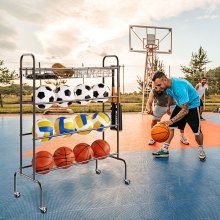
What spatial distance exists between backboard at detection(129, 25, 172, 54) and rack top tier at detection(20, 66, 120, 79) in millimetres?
11286

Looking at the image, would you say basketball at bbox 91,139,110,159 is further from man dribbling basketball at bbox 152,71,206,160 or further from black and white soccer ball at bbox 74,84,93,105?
man dribbling basketball at bbox 152,71,206,160

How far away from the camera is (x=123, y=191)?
13.9 ft

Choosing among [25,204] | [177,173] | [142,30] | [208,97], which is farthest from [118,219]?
[208,97]

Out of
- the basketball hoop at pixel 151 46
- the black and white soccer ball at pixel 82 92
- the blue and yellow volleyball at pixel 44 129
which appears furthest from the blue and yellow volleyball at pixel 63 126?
the basketball hoop at pixel 151 46

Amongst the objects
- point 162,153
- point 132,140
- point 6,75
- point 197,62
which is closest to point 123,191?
point 162,153

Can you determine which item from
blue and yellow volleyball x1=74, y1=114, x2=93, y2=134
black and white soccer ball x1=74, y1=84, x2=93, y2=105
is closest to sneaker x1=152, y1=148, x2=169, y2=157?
blue and yellow volleyball x1=74, y1=114, x2=93, y2=134

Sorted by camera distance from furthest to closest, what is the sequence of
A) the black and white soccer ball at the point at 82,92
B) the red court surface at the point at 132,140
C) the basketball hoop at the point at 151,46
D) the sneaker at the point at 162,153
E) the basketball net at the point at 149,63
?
the basketball hoop at the point at 151,46, the basketball net at the point at 149,63, the red court surface at the point at 132,140, the sneaker at the point at 162,153, the black and white soccer ball at the point at 82,92

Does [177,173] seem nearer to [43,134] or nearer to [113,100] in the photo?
[113,100]

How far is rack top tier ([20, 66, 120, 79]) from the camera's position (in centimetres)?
391

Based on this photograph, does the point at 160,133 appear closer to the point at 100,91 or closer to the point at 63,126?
the point at 100,91

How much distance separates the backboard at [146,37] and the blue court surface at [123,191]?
10733mm

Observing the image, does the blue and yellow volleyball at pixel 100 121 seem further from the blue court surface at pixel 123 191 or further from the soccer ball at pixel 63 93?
the blue court surface at pixel 123 191

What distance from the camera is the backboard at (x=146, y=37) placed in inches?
622

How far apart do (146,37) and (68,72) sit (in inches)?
475
